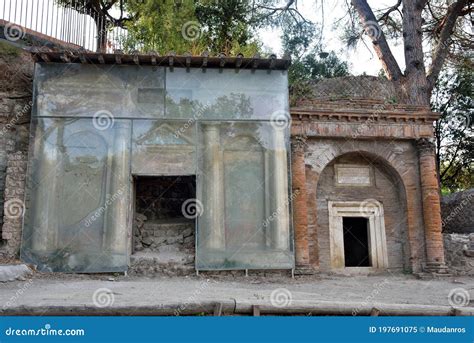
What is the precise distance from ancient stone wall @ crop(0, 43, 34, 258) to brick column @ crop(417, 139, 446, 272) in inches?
389

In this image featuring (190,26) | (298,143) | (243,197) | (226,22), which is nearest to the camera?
(243,197)

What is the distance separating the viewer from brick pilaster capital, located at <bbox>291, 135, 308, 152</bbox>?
1180cm

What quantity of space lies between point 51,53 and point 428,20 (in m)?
14.3

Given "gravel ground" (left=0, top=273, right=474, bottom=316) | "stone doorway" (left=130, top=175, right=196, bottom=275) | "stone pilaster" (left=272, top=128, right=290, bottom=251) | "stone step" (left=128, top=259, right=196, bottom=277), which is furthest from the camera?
"stone pilaster" (left=272, top=128, right=290, bottom=251)

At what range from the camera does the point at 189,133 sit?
37.2 ft

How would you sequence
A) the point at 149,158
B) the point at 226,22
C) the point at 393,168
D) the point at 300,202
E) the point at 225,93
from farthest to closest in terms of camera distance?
the point at 226,22
the point at 393,168
the point at 225,93
the point at 300,202
the point at 149,158

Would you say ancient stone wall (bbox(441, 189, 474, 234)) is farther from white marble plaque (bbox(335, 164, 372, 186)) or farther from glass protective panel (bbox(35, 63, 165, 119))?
glass protective panel (bbox(35, 63, 165, 119))

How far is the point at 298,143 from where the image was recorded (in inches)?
466

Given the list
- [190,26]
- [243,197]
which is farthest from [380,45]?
[243,197]

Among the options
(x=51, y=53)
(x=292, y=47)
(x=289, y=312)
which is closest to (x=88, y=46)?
(x=51, y=53)

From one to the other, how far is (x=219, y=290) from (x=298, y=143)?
4843mm

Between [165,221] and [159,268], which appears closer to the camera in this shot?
[159,268]

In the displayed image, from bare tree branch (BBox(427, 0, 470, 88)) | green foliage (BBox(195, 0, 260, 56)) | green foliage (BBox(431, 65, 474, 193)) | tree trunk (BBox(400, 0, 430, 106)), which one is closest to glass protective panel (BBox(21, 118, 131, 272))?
green foliage (BBox(195, 0, 260, 56))

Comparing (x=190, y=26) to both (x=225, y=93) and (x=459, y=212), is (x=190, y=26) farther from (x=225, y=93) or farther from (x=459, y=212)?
(x=459, y=212)
